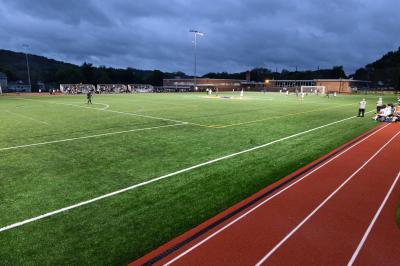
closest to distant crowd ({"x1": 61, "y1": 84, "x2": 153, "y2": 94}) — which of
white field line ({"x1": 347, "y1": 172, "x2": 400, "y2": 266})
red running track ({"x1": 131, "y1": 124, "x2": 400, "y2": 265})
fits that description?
red running track ({"x1": 131, "y1": 124, "x2": 400, "y2": 265})

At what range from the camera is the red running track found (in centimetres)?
527

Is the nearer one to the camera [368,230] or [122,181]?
[368,230]

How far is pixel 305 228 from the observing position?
6.27 metres

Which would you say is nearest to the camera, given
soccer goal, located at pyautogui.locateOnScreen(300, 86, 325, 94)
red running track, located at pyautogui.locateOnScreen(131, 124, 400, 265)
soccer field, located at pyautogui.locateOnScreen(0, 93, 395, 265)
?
red running track, located at pyautogui.locateOnScreen(131, 124, 400, 265)

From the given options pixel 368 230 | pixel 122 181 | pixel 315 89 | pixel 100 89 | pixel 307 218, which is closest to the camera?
pixel 368 230

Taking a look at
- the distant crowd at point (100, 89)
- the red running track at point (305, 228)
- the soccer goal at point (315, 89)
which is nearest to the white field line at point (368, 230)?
the red running track at point (305, 228)

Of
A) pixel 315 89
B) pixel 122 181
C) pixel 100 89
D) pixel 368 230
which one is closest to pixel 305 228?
pixel 368 230

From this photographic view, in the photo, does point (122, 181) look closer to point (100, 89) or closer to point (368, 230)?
point (368, 230)

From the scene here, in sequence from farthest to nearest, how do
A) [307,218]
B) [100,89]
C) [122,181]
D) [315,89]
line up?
[315,89] < [100,89] < [122,181] < [307,218]

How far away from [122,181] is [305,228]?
5.25 m

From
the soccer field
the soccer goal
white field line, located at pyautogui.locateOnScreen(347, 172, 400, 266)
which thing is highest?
the soccer goal

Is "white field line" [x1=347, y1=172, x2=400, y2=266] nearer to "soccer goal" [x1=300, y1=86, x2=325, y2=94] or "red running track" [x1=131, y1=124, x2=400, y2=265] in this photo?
"red running track" [x1=131, y1=124, x2=400, y2=265]

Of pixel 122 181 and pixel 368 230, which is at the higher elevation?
pixel 122 181

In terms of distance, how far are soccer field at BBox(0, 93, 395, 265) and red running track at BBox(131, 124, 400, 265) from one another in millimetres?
485
